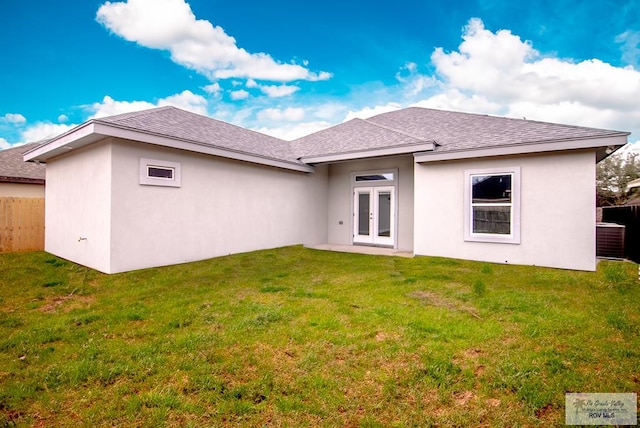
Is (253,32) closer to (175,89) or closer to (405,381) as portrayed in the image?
(175,89)

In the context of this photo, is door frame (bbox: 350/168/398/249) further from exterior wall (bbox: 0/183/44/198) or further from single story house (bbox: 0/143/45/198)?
exterior wall (bbox: 0/183/44/198)

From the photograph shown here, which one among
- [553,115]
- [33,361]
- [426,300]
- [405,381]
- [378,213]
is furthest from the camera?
[553,115]

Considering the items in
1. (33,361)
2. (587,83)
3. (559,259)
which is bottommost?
(33,361)

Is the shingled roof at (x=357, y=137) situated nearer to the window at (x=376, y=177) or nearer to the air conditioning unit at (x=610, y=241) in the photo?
the window at (x=376, y=177)

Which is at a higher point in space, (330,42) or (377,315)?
(330,42)

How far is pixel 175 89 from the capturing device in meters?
14.2

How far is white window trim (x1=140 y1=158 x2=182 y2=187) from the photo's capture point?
281 inches

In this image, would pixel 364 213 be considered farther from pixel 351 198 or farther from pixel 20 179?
pixel 20 179

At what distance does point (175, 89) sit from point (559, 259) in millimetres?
15406

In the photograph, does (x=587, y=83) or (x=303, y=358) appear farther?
A: (x=587, y=83)

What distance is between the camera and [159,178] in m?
7.46

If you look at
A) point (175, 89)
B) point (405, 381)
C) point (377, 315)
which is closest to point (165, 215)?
→ point (377, 315)

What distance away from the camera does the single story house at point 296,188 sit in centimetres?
699

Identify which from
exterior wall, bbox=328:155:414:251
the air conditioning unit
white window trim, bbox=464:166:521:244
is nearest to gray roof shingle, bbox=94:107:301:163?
exterior wall, bbox=328:155:414:251
